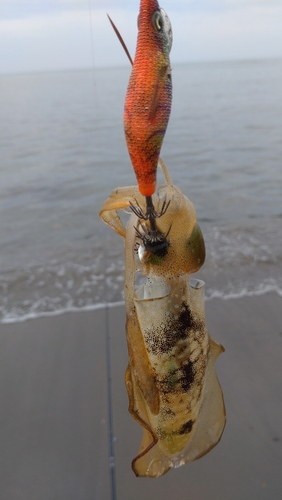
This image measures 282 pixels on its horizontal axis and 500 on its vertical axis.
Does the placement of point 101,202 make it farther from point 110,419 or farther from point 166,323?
point 166,323

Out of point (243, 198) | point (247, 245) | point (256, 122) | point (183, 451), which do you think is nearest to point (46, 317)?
point (183, 451)

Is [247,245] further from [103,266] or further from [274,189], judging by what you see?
[274,189]

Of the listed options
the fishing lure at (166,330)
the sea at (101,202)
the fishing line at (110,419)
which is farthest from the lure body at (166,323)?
the fishing line at (110,419)

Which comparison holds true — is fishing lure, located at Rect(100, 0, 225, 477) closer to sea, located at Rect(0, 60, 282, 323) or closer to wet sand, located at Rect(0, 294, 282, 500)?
sea, located at Rect(0, 60, 282, 323)

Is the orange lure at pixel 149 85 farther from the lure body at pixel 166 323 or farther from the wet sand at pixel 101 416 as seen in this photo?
the wet sand at pixel 101 416

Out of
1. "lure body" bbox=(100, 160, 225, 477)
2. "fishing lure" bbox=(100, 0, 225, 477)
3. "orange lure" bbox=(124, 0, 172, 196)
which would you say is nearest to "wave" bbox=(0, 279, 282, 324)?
"fishing lure" bbox=(100, 0, 225, 477)
